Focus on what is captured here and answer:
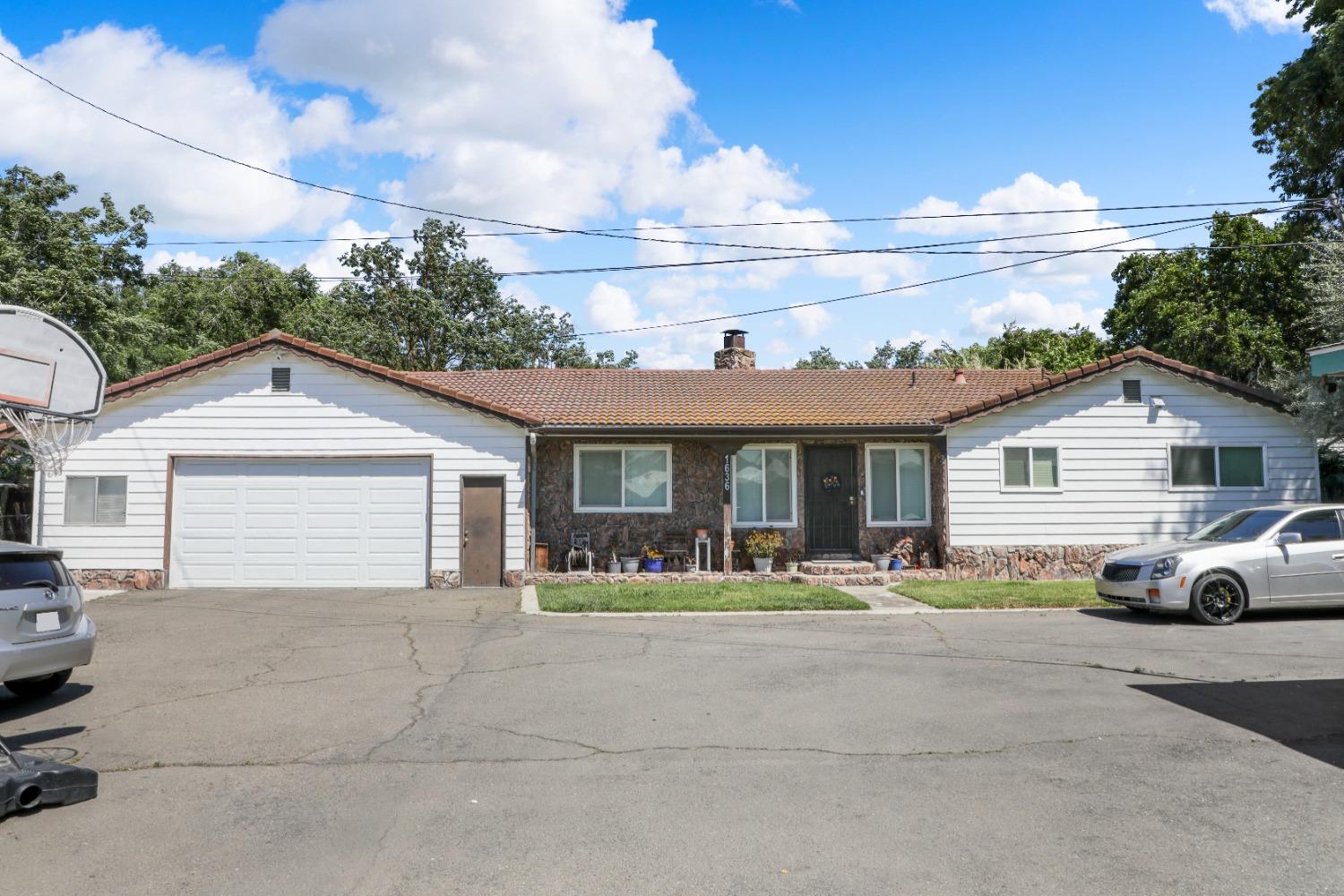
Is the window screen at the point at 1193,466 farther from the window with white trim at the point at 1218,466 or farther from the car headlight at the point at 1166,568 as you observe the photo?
the car headlight at the point at 1166,568

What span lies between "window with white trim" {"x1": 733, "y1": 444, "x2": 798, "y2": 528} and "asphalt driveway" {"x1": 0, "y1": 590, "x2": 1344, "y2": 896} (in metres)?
7.81

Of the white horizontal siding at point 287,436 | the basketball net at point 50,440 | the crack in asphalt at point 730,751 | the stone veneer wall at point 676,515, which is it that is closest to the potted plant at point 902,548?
the stone veneer wall at point 676,515

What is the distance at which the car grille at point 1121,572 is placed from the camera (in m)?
12.6

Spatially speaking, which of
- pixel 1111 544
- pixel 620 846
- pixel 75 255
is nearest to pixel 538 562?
pixel 1111 544

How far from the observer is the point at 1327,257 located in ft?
61.4

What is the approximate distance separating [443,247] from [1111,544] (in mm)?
28989

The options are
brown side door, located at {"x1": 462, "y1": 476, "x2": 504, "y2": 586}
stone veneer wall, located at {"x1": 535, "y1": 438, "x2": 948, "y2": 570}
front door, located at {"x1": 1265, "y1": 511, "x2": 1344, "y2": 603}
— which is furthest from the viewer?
stone veneer wall, located at {"x1": 535, "y1": 438, "x2": 948, "y2": 570}

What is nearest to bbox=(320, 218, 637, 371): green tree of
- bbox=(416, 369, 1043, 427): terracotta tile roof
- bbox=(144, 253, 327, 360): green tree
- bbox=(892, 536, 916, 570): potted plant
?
bbox=(144, 253, 327, 360): green tree

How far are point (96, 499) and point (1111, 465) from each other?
1870 centimetres

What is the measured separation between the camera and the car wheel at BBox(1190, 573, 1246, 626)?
12.1 meters

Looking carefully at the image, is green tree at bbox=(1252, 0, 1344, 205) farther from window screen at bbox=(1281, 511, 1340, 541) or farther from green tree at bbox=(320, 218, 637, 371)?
green tree at bbox=(320, 218, 637, 371)

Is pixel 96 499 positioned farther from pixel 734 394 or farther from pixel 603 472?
pixel 734 394

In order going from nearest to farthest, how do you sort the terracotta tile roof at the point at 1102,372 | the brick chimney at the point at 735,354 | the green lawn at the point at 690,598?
1. the green lawn at the point at 690,598
2. the terracotta tile roof at the point at 1102,372
3. the brick chimney at the point at 735,354

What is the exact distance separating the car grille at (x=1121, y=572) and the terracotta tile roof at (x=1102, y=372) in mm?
5147
